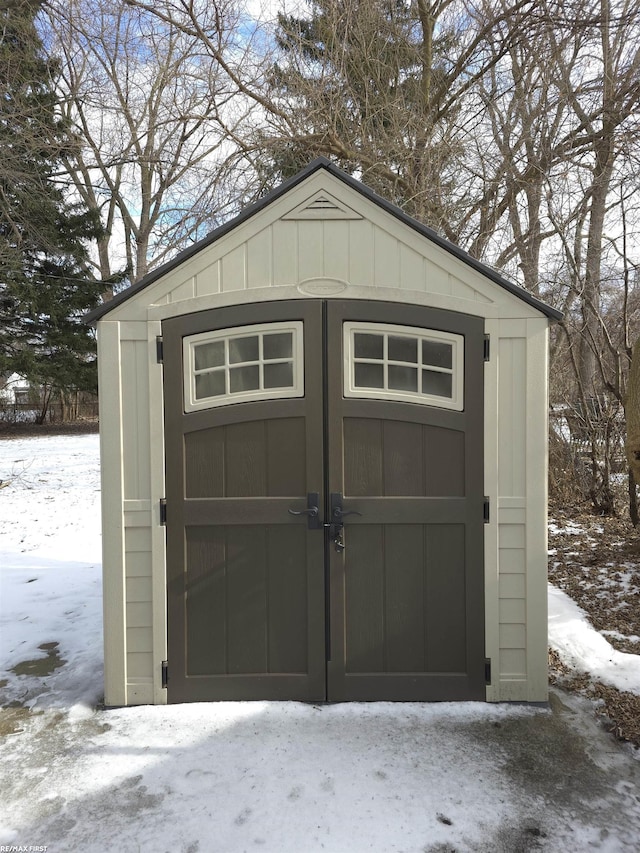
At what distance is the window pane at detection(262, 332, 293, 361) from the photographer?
347cm

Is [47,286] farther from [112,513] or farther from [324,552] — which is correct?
[324,552]

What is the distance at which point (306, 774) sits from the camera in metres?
2.81

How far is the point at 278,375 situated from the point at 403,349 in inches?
31.2

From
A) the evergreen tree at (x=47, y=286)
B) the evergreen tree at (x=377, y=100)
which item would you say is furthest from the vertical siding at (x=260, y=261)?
the evergreen tree at (x=47, y=286)

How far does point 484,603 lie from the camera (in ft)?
11.4

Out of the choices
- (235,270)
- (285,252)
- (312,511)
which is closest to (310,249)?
(285,252)

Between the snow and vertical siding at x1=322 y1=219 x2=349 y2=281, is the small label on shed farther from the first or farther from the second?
the snow

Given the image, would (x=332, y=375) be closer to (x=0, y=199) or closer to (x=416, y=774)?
(x=416, y=774)

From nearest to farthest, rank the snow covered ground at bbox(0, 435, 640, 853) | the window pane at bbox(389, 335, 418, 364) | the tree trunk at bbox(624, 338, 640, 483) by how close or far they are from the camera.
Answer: the snow covered ground at bbox(0, 435, 640, 853) → the window pane at bbox(389, 335, 418, 364) → the tree trunk at bbox(624, 338, 640, 483)

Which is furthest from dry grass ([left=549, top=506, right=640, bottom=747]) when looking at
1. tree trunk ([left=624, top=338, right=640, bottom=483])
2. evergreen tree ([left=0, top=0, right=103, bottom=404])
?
evergreen tree ([left=0, top=0, right=103, bottom=404])

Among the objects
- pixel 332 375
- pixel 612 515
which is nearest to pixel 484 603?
pixel 332 375

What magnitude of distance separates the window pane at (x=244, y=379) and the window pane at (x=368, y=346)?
2.08ft

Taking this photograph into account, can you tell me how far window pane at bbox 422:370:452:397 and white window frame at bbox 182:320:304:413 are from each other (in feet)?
2.51

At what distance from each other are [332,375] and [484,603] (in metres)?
1.70
